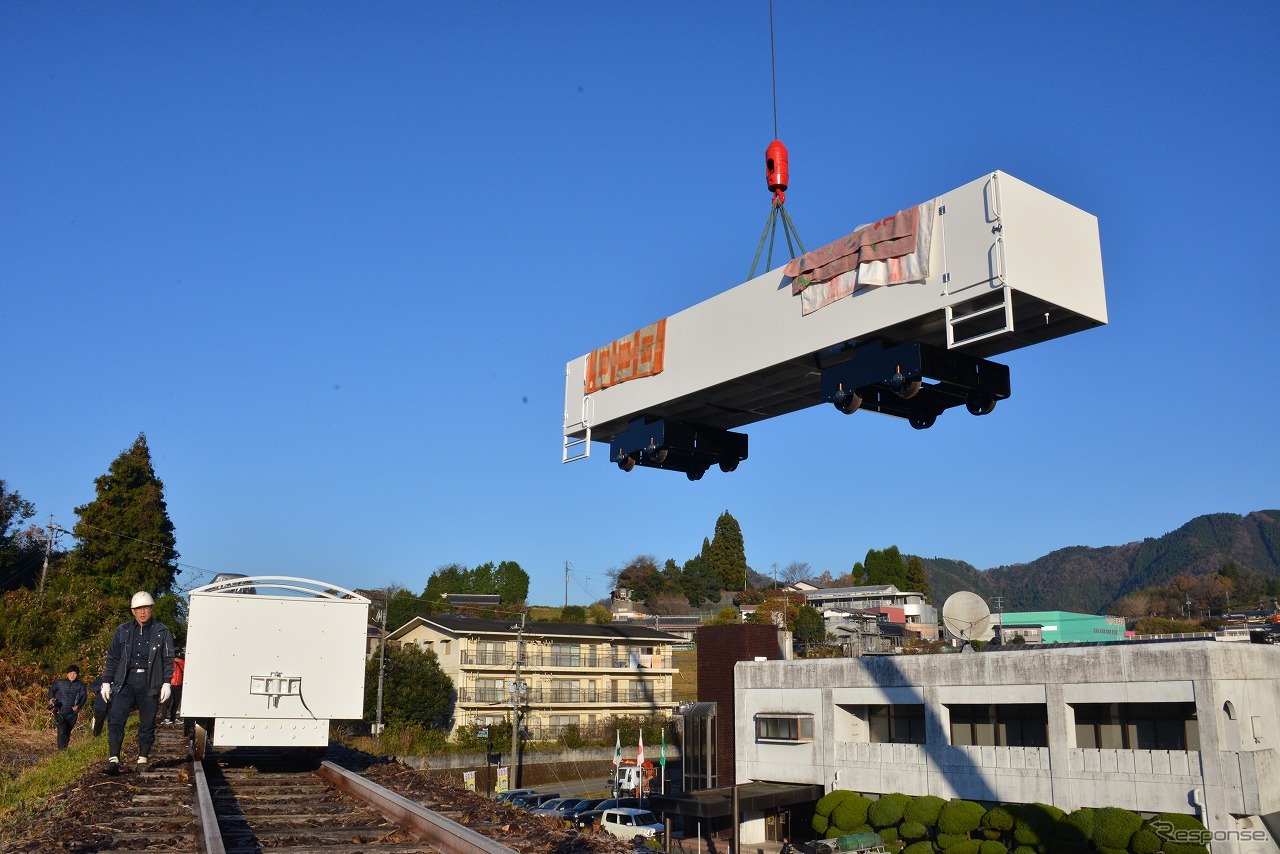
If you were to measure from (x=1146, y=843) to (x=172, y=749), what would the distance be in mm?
22993

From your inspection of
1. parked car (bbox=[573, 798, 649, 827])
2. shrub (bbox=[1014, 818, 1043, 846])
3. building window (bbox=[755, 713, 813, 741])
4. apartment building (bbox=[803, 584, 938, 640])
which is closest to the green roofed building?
apartment building (bbox=[803, 584, 938, 640])

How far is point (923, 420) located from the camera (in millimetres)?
13617

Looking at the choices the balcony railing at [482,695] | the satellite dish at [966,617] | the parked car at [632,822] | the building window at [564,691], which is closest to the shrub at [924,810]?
the satellite dish at [966,617]

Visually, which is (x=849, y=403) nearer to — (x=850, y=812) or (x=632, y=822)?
(x=850, y=812)

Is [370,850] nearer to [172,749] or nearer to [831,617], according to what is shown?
[172,749]

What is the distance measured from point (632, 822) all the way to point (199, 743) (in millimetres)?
24248

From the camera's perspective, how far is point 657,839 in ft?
106

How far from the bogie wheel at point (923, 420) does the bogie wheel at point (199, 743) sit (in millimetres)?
9965

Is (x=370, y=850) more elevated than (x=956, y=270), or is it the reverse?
(x=956, y=270)

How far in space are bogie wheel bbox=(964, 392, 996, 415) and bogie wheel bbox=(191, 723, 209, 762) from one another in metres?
10.5

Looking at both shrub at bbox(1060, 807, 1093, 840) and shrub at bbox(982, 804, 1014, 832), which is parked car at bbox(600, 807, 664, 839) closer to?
shrub at bbox(982, 804, 1014, 832)

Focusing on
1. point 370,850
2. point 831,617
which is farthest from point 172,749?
point 831,617

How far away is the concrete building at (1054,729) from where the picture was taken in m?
24.8

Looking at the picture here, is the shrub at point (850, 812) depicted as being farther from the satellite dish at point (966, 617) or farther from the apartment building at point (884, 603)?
the apartment building at point (884, 603)
